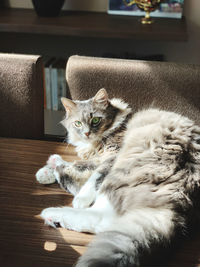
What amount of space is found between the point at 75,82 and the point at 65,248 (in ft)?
2.59

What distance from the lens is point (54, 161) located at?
133 centimetres

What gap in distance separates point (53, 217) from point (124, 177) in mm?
276

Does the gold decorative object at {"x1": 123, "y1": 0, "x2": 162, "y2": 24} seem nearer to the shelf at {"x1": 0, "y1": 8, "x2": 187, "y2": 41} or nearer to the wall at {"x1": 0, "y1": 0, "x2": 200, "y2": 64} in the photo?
the shelf at {"x1": 0, "y1": 8, "x2": 187, "y2": 41}

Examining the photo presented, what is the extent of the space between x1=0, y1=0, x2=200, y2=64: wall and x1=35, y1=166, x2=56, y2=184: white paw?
4.18 feet

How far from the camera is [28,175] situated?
1270 mm

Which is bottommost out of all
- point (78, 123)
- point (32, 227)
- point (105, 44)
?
point (32, 227)

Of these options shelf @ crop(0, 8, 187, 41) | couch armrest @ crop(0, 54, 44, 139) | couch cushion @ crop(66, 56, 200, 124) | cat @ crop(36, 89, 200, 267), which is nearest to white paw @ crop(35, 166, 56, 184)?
cat @ crop(36, 89, 200, 267)

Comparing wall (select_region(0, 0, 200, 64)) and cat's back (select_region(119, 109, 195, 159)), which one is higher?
wall (select_region(0, 0, 200, 64))

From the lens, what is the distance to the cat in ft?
2.92

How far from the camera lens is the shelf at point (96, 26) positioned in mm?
1737

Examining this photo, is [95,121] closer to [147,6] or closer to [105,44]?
[147,6]

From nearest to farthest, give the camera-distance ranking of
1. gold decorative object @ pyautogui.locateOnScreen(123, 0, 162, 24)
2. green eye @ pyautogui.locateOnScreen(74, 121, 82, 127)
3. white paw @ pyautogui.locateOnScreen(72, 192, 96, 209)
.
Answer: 1. white paw @ pyautogui.locateOnScreen(72, 192, 96, 209)
2. green eye @ pyautogui.locateOnScreen(74, 121, 82, 127)
3. gold decorative object @ pyautogui.locateOnScreen(123, 0, 162, 24)

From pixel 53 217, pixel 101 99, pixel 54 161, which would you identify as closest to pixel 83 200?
pixel 53 217

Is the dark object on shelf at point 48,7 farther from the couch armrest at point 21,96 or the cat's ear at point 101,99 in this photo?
the cat's ear at point 101,99
